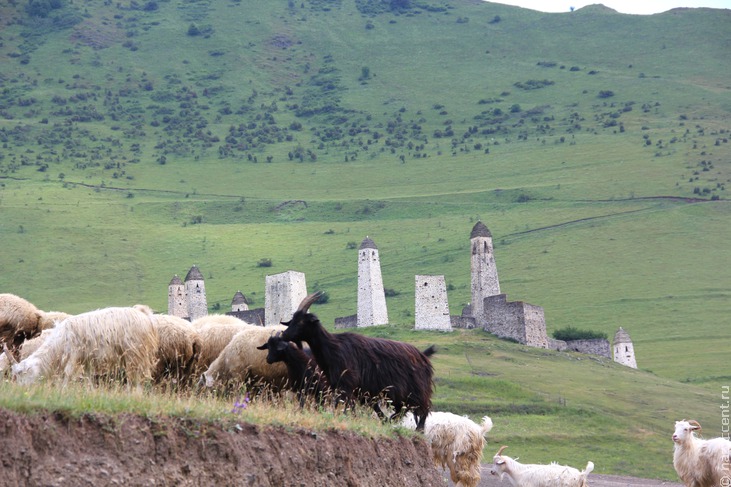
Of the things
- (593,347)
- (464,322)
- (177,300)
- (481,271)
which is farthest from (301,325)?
(177,300)

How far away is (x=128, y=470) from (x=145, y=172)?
17426cm

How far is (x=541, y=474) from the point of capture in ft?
64.0

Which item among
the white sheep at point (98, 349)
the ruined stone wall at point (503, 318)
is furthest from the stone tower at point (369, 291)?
the white sheep at point (98, 349)

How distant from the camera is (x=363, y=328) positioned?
8175 cm

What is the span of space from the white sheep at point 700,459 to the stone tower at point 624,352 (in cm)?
6713

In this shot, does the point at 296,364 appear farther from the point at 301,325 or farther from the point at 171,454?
the point at 171,454

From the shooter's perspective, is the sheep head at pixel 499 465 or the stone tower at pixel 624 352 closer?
the sheep head at pixel 499 465

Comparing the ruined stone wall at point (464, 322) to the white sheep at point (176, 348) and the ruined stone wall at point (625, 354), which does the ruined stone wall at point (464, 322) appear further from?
the white sheep at point (176, 348)

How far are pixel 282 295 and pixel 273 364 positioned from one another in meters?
71.7

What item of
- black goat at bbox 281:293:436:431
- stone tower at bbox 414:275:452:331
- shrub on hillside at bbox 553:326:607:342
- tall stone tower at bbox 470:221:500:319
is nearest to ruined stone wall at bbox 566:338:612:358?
shrub on hillside at bbox 553:326:607:342

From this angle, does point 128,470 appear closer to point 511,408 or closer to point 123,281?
point 511,408

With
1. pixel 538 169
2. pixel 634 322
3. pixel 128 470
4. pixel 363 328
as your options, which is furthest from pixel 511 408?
pixel 538 169

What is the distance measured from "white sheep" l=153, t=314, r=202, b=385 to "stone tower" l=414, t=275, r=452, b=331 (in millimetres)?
63857

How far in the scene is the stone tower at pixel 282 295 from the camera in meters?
87.9
